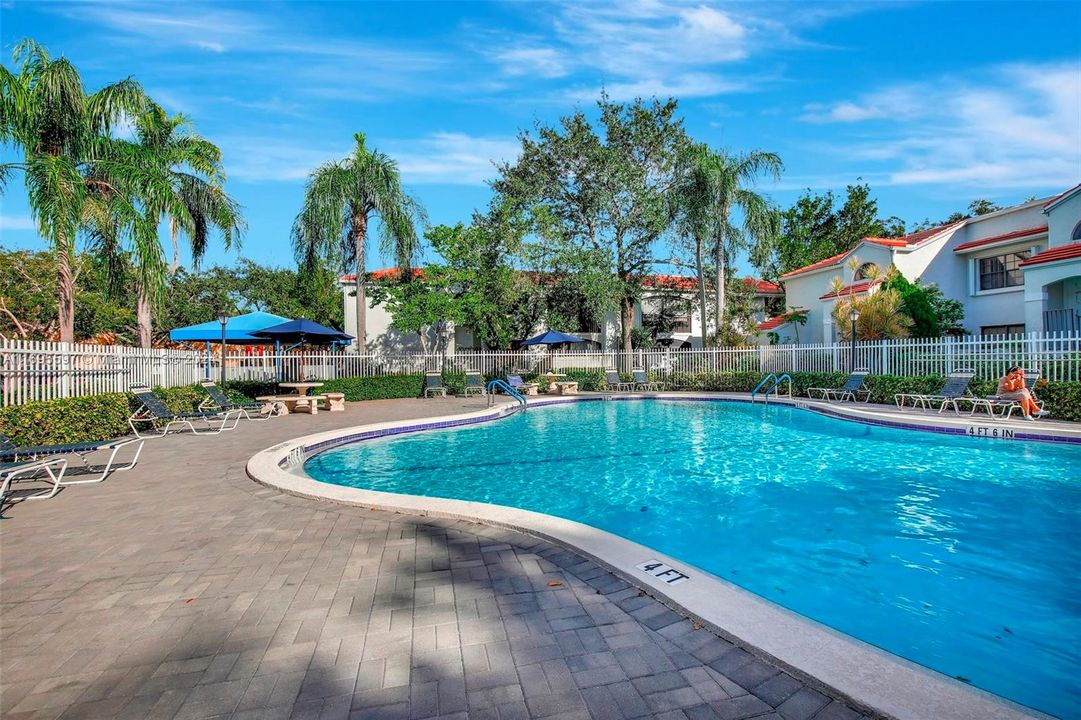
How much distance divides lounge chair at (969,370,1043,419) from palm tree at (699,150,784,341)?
10199 millimetres

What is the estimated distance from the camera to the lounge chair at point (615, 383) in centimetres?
2048

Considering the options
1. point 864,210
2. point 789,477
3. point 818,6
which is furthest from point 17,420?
point 864,210

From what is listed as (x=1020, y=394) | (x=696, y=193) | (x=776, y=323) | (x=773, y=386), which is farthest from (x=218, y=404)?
(x=776, y=323)

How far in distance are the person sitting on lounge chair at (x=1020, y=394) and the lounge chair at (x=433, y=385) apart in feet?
50.2

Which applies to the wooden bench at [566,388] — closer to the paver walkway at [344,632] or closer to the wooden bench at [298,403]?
the wooden bench at [298,403]

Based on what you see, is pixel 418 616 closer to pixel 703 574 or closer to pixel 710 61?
pixel 703 574

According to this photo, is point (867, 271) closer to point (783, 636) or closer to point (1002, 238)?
point (1002, 238)

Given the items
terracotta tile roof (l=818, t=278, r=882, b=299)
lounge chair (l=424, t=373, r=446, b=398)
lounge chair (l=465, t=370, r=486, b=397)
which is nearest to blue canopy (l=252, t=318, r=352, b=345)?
lounge chair (l=424, t=373, r=446, b=398)

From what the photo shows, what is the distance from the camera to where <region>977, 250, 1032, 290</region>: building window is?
61.8ft

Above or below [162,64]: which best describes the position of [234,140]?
above

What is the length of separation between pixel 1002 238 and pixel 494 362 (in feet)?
63.1

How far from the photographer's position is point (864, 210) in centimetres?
3397

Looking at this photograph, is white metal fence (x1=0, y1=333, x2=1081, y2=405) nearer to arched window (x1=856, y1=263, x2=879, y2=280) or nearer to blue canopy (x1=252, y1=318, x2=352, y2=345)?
blue canopy (x1=252, y1=318, x2=352, y2=345)

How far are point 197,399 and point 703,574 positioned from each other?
42.2 feet
